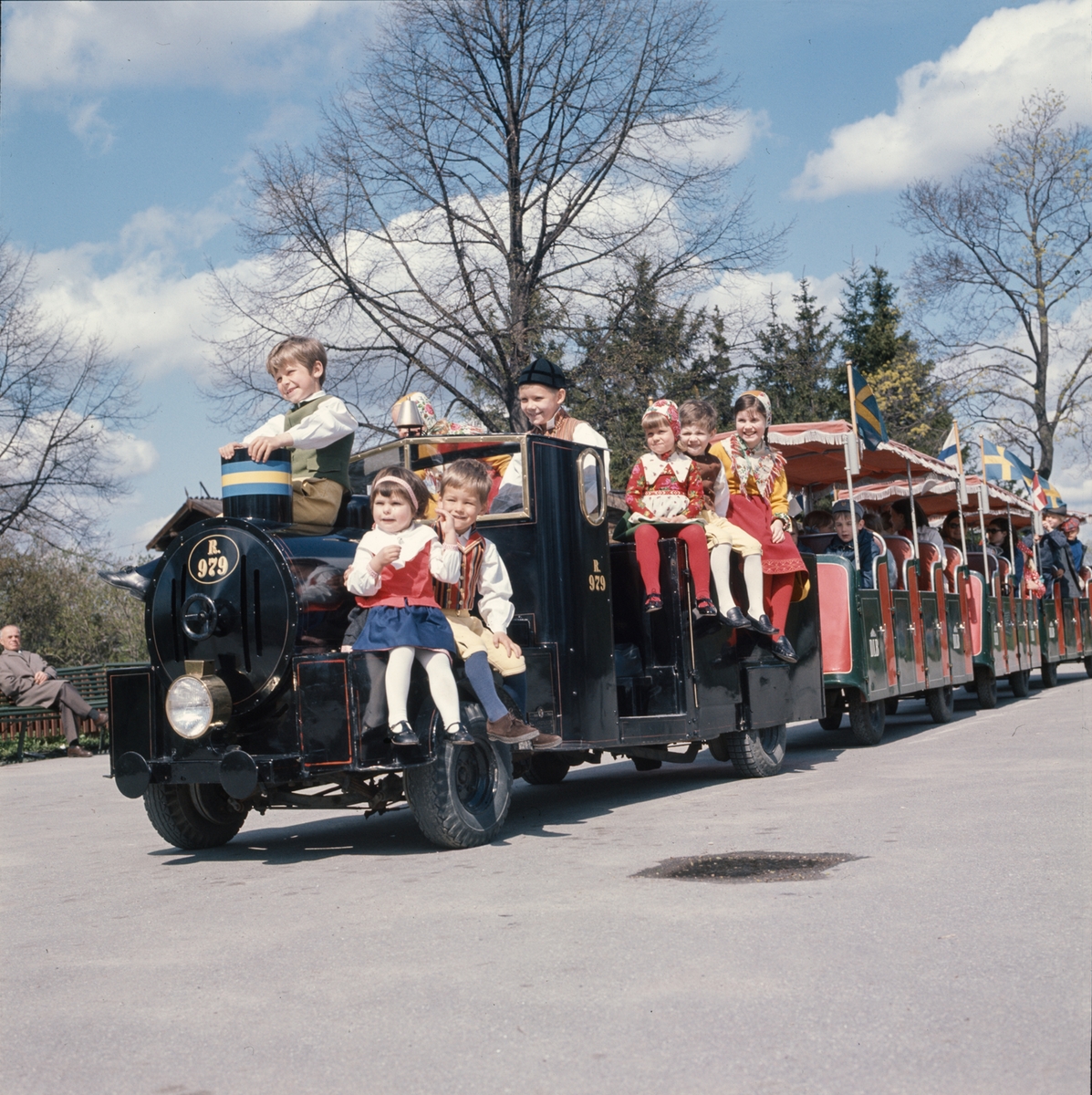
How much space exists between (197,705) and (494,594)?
5.19ft

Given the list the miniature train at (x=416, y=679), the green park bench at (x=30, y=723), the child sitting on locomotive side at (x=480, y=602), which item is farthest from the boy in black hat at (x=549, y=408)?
the green park bench at (x=30, y=723)

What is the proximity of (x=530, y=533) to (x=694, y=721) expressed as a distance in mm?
1955

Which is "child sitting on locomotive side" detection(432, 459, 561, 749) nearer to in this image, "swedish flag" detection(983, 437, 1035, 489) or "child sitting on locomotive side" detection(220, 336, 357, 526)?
"child sitting on locomotive side" detection(220, 336, 357, 526)

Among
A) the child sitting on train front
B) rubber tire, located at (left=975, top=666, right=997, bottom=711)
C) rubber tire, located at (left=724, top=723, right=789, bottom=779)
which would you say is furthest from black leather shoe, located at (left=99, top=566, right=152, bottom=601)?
rubber tire, located at (left=975, top=666, right=997, bottom=711)

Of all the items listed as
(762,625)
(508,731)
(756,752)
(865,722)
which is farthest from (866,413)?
(508,731)

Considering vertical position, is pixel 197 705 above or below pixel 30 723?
above

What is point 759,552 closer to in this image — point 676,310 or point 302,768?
point 302,768

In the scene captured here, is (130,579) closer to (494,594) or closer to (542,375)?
(494,594)

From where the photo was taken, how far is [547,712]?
752cm

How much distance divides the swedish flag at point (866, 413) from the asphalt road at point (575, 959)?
5.16 meters

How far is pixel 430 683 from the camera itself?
6.64 meters

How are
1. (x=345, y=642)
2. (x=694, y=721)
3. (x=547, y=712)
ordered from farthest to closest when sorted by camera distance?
(x=694, y=721) → (x=547, y=712) → (x=345, y=642)

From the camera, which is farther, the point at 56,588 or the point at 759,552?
the point at 56,588

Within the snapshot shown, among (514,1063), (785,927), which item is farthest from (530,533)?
(514,1063)
